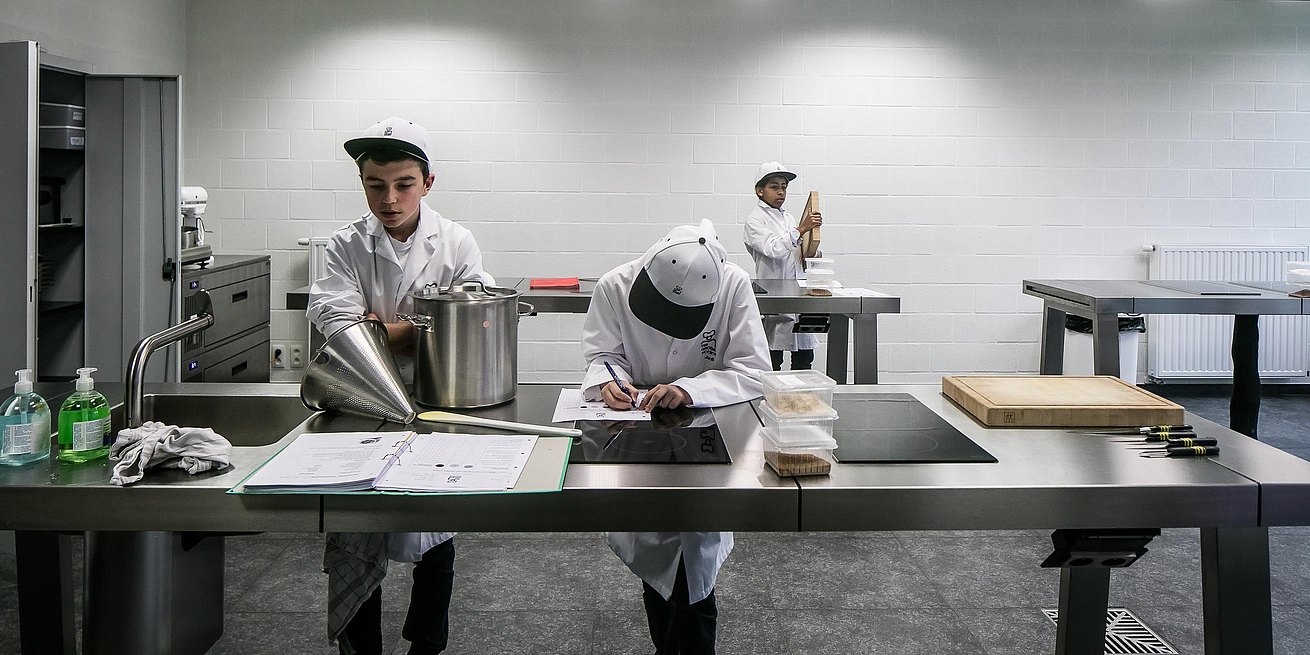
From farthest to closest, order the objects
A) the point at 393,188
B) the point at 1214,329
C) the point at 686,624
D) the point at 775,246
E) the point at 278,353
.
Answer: the point at 1214,329, the point at 278,353, the point at 775,246, the point at 393,188, the point at 686,624

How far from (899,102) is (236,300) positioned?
163 inches

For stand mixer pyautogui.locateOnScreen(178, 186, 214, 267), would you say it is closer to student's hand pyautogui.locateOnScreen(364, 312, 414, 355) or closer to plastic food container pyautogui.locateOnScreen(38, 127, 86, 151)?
plastic food container pyautogui.locateOnScreen(38, 127, 86, 151)

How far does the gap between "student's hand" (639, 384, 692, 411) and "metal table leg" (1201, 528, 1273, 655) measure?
36.5 inches

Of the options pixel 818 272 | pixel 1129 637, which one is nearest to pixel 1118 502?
pixel 1129 637

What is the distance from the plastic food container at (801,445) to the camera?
4.65ft

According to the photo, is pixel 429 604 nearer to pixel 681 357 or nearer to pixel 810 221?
pixel 681 357

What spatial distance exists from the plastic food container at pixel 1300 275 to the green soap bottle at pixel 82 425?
16.0 ft

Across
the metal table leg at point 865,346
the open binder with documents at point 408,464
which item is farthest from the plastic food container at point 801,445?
the metal table leg at point 865,346

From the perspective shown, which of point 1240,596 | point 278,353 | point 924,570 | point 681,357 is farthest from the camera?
point 278,353

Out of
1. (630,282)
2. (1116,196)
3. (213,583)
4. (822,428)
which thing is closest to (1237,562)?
(822,428)

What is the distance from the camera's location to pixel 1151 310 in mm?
4105

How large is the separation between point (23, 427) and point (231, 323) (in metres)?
3.80

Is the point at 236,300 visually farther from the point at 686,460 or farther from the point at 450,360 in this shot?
the point at 686,460

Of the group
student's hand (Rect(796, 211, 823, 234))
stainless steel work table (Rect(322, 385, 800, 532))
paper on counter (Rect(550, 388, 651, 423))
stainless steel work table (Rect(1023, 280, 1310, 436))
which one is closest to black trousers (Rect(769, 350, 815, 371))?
student's hand (Rect(796, 211, 823, 234))
